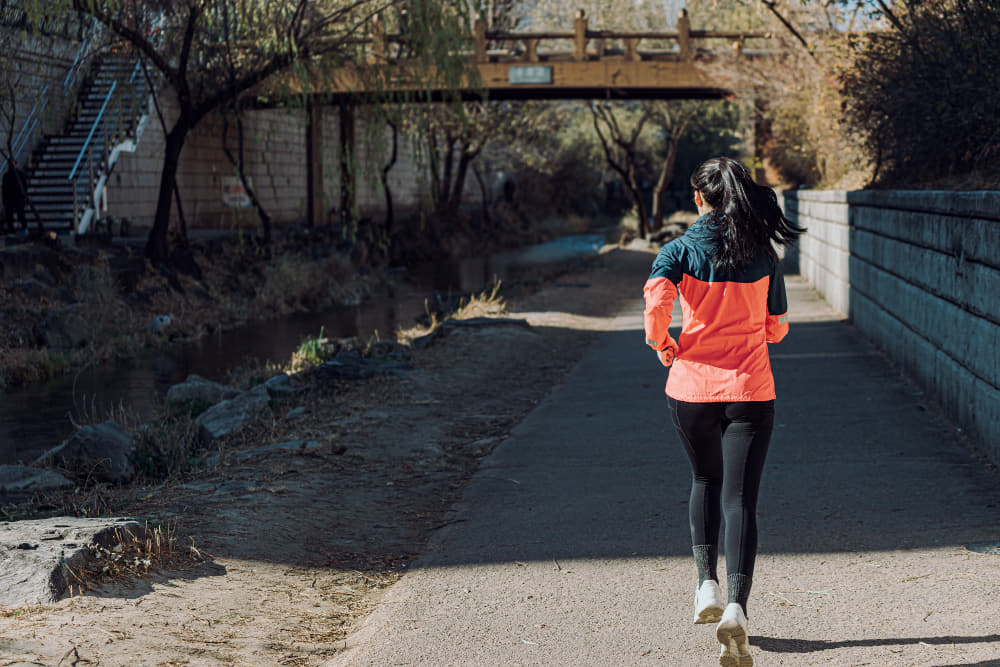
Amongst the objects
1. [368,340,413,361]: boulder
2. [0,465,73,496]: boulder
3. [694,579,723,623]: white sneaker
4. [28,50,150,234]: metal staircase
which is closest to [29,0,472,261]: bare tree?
[28,50,150,234]: metal staircase

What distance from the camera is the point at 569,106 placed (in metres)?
49.7

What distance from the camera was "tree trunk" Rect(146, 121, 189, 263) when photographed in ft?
64.4

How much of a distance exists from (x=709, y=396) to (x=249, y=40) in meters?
16.5

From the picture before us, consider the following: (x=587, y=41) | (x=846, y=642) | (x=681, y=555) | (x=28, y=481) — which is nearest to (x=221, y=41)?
(x=587, y=41)

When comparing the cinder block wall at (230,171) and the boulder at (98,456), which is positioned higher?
the cinder block wall at (230,171)

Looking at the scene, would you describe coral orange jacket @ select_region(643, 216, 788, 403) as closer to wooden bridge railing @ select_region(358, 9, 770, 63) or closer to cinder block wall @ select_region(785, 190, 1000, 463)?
cinder block wall @ select_region(785, 190, 1000, 463)

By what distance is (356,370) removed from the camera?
1078 centimetres

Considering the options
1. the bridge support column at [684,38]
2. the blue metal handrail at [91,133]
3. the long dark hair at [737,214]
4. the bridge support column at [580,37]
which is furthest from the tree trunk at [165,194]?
the long dark hair at [737,214]

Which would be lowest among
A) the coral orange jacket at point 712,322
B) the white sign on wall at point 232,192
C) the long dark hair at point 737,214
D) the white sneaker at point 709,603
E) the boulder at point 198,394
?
the boulder at point 198,394

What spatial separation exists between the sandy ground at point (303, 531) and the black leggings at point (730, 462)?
61.4 inches

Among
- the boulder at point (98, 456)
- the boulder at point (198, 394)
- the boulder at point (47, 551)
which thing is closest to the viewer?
the boulder at point (47, 551)

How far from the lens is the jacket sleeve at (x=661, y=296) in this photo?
3.69m

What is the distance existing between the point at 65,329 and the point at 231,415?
747cm

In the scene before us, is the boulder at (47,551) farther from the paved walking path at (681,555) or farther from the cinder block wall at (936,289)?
the cinder block wall at (936,289)
